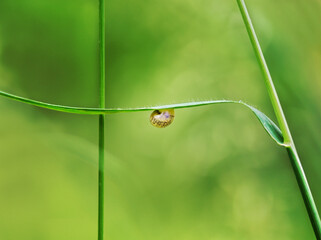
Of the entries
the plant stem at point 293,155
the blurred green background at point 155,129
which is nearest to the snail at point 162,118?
the plant stem at point 293,155

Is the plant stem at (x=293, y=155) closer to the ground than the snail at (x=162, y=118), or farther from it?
closer to the ground

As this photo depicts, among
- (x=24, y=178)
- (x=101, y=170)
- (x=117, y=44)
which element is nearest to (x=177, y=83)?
(x=117, y=44)

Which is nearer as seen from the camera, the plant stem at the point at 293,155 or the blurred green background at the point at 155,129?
the plant stem at the point at 293,155

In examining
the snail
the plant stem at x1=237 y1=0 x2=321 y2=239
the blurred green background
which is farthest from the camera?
the blurred green background

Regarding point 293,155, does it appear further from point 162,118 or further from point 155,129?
point 155,129

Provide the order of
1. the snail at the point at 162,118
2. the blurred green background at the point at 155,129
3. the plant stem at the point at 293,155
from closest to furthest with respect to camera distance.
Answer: the plant stem at the point at 293,155 → the snail at the point at 162,118 → the blurred green background at the point at 155,129

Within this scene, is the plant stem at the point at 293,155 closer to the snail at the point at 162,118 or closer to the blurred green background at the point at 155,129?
the snail at the point at 162,118

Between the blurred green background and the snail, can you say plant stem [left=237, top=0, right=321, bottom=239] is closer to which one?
the snail

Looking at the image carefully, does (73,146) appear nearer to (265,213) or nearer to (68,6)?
(68,6)

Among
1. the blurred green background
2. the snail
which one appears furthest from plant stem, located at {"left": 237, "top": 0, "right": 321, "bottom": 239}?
the blurred green background
